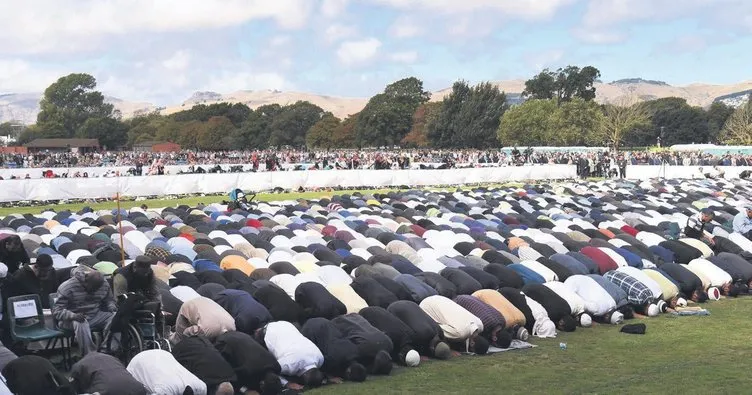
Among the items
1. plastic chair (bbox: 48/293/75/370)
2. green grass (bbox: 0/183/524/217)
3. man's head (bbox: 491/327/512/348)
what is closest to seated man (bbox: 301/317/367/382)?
man's head (bbox: 491/327/512/348)

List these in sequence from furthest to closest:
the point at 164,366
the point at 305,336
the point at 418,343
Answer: the point at 418,343 < the point at 305,336 < the point at 164,366

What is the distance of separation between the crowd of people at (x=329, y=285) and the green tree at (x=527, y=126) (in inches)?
3229

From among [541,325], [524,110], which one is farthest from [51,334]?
[524,110]

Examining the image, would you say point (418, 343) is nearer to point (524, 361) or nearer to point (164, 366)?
point (524, 361)

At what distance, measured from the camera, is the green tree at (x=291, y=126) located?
491 ft

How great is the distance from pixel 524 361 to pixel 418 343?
150 centimetres

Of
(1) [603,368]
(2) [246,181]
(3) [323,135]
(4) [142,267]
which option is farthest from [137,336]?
(3) [323,135]

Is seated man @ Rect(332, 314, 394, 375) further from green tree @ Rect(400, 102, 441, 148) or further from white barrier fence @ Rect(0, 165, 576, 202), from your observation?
green tree @ Rect(400, 102, 441, 148)

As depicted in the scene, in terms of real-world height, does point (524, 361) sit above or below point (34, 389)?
below

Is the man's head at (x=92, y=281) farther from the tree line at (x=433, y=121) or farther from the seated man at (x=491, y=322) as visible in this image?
the tree line at (x=433, y=121)

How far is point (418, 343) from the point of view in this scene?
36.7ft

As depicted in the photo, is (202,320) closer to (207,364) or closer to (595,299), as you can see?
(207,364)

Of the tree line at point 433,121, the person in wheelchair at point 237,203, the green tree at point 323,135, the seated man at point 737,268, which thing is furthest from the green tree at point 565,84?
the seated man at point 737,268

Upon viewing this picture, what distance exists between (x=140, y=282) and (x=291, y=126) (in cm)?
14254
